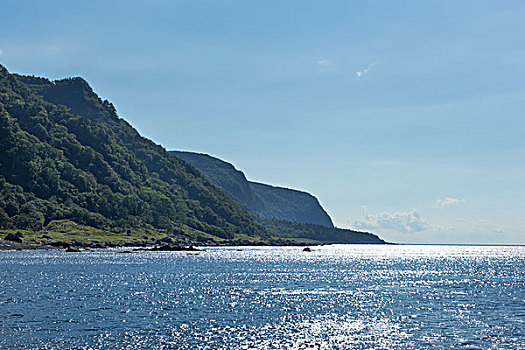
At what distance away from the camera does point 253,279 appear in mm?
117875

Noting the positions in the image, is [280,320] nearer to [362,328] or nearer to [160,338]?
[362,328]

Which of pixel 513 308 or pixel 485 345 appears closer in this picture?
pixel 485 345

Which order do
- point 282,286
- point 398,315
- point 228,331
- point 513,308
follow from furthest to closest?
point 282,286 < point 513,308 < point 398,315 < point 228,331

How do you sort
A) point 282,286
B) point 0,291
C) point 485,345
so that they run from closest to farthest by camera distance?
point 485,345, point 0,291, point 282,286

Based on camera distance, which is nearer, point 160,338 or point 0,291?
point 160,338

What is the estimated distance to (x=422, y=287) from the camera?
10562cm

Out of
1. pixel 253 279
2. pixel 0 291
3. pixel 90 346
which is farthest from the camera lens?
pixel 253 279

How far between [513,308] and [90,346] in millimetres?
59713

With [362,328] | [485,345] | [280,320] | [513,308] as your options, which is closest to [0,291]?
[280,320]

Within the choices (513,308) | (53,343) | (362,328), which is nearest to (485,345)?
(362,328)

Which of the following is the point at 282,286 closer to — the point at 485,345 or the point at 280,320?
the point at 280,320

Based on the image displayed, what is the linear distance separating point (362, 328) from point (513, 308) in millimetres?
31257

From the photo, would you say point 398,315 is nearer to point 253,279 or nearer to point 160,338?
point 160,338

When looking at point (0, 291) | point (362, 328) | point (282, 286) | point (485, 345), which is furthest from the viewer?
point (282, 286)
